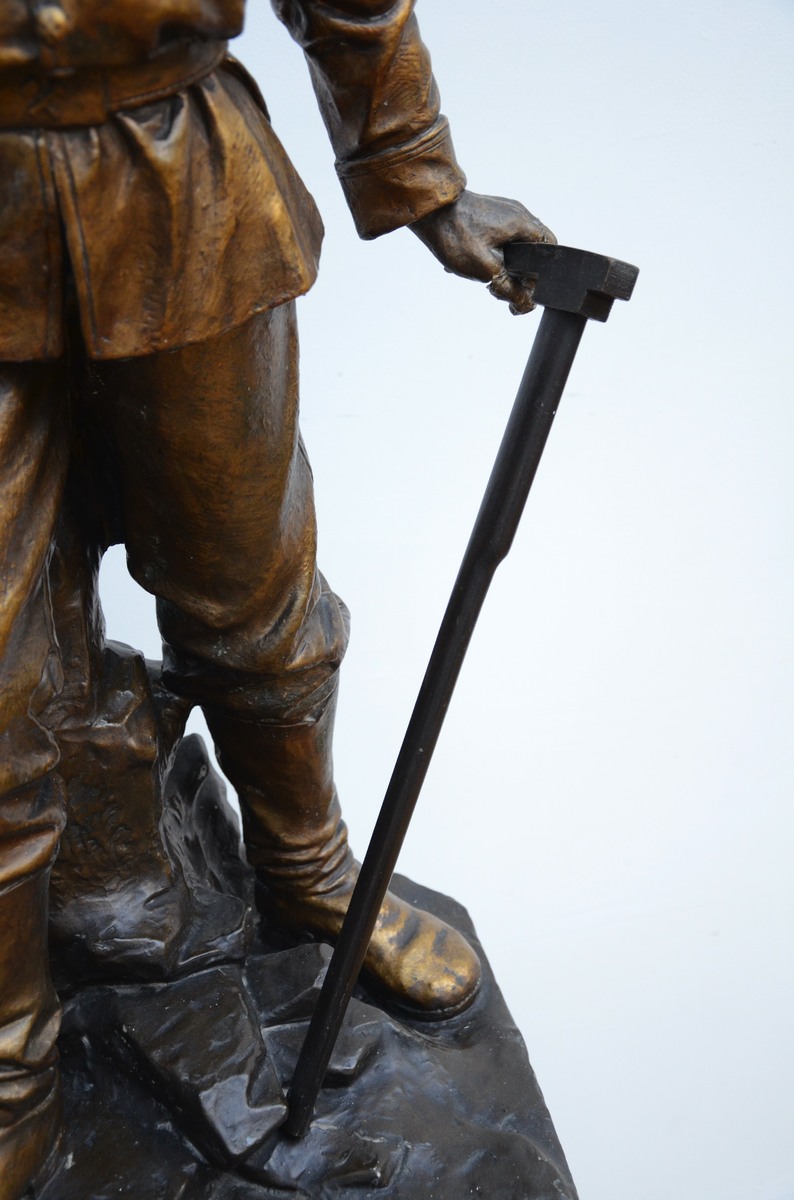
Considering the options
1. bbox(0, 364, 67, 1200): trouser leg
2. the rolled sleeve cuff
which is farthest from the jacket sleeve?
bbox(0, 364, 67, 1200): trouser leg

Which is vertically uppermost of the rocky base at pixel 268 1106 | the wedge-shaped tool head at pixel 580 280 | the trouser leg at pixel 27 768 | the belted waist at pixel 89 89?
the belted waist at pixel 89 89

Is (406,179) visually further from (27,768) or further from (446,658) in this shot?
(27,768)

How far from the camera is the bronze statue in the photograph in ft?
2.39

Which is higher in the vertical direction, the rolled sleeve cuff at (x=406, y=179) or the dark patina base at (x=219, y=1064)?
the rolled sleeve cuff at (x=406, y=179)

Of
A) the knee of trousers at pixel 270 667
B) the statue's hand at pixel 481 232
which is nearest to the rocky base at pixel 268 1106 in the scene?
the knee of trousers at pixel 270 667

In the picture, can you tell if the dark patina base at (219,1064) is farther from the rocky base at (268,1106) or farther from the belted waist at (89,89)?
the belted waist at (89,89)

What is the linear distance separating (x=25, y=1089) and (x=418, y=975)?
1.37 ft

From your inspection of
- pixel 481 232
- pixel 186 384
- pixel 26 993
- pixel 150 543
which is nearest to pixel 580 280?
pixel 481 232

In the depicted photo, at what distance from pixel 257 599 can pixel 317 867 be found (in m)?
0.34

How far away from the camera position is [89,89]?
0.71 meters

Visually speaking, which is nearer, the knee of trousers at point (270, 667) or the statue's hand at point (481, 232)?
the statue's hand at point (481, 232)

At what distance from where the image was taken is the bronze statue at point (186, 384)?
0.73 m

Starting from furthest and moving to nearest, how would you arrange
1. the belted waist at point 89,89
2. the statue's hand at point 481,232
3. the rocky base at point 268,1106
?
the rocky base at point 268,1106, the statue's hand at point 481,232, the belted waist at point 89,89

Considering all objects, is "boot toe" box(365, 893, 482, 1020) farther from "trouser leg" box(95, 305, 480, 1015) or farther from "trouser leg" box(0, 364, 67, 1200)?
"trouser leg" box(0, 364, 67, 1200)
